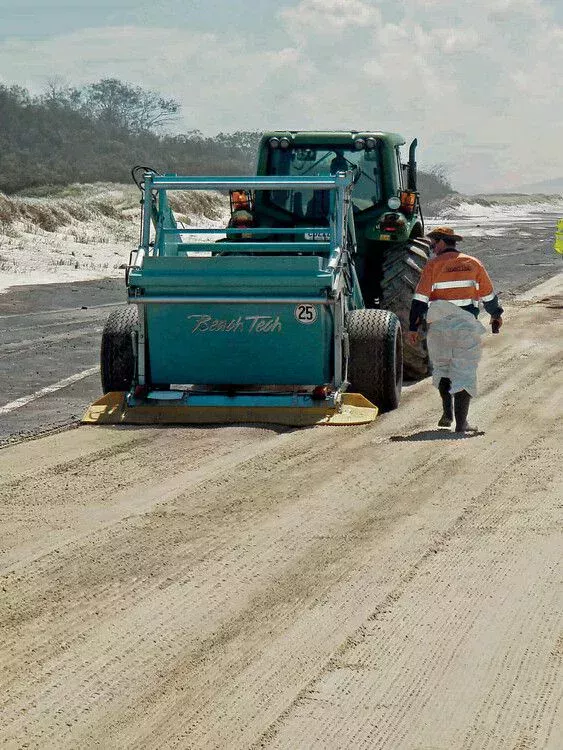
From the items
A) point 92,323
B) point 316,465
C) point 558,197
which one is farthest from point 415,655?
point 558,197

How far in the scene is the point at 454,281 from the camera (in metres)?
10.2

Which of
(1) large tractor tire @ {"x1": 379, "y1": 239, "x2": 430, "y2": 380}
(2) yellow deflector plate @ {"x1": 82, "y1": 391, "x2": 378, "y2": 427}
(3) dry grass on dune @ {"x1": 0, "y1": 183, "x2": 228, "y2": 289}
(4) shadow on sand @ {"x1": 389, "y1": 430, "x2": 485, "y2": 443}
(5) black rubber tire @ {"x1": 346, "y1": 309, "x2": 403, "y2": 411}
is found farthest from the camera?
(3) dry grass on dune @ {"x1": 0, "y1": 183, "x2": 228, "y2": 289}

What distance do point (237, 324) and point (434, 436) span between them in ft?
6.03

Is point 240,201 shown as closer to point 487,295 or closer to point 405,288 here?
point 405,288

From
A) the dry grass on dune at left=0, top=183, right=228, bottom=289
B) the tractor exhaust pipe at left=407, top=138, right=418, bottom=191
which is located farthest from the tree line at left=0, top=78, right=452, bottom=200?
the tractor exhaust pipe at left=407, top=138, right=418, bottom=191

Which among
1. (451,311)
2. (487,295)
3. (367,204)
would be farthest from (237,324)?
Answer: (367,204)

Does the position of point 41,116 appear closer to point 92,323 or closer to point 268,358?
point 92,323

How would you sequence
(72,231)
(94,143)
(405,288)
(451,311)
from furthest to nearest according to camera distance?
(94,143) → (72,231) → (405,288) → (451,311)

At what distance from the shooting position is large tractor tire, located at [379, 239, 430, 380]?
12.4 m

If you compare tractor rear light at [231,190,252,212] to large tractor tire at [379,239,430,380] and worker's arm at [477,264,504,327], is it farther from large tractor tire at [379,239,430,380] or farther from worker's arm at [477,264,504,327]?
worker's arm at [477,264,504,327]

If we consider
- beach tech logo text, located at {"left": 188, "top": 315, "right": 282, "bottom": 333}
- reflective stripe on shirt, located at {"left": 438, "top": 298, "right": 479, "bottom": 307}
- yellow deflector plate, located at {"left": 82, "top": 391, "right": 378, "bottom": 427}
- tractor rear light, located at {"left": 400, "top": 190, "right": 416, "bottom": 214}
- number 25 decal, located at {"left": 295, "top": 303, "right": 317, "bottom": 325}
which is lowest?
yellow deflector plate, located at {"left": 82, "top": 391, "right": 378, "bottom": 427}

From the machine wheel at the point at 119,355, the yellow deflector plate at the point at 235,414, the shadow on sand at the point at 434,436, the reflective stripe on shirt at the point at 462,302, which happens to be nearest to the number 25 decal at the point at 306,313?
the yellow deflector plate at the point at 235,414

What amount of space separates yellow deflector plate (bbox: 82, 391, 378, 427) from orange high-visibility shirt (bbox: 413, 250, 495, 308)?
1.00 meters

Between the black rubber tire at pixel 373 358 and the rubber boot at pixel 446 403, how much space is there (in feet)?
2.22
